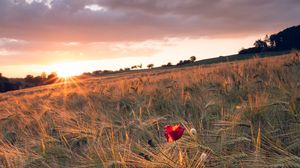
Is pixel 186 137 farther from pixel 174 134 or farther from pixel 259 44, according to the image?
pixel 259 44

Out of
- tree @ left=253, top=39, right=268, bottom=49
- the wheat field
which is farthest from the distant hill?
the wheat field

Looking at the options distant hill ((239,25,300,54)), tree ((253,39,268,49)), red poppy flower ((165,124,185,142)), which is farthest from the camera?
tree ((253,39,268,49))

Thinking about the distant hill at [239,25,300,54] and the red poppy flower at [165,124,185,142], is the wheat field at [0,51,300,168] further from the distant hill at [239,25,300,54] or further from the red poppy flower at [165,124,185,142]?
the distant hill at [239,25,300,54]

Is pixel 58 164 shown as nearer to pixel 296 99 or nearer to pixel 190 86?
pixel 296 99

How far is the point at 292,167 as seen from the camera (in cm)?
160

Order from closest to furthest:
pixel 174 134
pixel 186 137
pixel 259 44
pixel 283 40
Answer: pixel 174 134
pixel 186 137
pixel 283 40
pixel 259 44

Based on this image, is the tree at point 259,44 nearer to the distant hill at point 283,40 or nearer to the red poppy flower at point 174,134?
the distant hill at point 283,40

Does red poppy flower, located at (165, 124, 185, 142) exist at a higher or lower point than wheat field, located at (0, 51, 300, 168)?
higher

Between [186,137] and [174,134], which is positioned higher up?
[174,134]

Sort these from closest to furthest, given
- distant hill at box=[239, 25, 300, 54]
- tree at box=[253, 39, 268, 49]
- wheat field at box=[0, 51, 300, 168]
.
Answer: wheat field at box=[0, 51, 300, 168]
distant hill at box=[239, 25, 300, 54]
tree at box=[253, 39, 268, 49]

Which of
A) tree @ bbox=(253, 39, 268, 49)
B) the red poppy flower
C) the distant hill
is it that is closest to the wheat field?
the red poppy flower

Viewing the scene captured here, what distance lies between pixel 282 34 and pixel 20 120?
51470 millimetres

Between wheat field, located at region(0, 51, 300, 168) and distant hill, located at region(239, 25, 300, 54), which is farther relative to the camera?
distant hill, located at region(239, 25, 300, 54)

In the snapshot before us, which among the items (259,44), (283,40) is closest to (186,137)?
(283,40)
